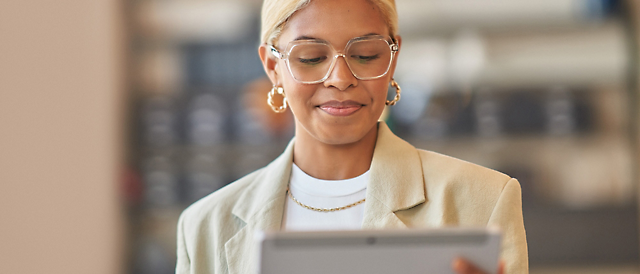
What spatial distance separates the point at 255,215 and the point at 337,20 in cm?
45

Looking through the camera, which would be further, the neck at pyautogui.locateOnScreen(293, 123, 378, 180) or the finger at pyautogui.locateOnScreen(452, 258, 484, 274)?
the neck at pyautogui.locateOnScreen(293, 123, 378, 180)

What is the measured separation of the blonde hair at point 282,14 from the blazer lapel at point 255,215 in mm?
300

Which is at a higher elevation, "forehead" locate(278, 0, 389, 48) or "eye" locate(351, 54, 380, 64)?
"forehead" locate(278, 0, 389, 48)

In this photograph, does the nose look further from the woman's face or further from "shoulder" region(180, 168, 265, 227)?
"shoulder" region(180, 168, 265, 227)

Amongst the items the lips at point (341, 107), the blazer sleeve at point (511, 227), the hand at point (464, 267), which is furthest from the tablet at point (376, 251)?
the lips at point (341, 107)

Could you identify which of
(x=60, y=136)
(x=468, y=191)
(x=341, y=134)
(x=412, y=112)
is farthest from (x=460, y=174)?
(x=60, y=136)

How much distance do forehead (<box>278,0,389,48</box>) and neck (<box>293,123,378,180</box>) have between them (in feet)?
0.79

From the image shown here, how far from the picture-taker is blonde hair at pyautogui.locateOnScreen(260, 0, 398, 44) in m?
1.14

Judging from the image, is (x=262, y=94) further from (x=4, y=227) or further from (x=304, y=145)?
(x=304, y=145)

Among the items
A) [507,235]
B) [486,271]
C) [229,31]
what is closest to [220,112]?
[229,31]

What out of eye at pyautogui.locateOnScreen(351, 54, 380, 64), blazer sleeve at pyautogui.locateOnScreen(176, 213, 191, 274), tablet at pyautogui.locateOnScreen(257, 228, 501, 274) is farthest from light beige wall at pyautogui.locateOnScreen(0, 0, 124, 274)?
tablet at pyautogui.locateOnScreen(257, 228, 501, 274)

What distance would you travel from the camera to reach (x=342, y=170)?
124 cm

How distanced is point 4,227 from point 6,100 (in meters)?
0.51

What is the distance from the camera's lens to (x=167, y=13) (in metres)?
3.10
